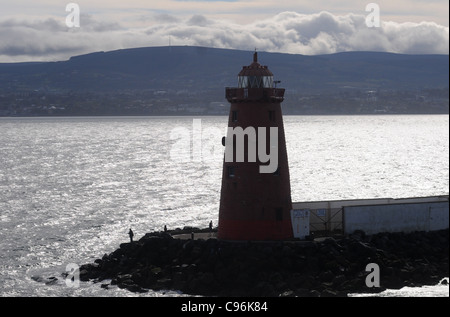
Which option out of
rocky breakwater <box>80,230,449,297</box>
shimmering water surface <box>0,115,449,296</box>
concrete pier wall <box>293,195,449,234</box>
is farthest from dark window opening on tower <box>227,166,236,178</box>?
shimmering water surface <box>0,115,449,296</box>

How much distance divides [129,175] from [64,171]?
389 inches

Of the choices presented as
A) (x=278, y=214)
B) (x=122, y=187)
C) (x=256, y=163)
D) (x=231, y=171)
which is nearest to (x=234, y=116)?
(x=256, y=163)

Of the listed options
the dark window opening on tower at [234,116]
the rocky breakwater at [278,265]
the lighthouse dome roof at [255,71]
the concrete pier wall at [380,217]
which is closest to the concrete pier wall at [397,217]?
the concrete pier wall at [380,217]

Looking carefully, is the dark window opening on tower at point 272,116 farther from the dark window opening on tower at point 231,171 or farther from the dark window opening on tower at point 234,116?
the dark window opening on tower at point 231,171

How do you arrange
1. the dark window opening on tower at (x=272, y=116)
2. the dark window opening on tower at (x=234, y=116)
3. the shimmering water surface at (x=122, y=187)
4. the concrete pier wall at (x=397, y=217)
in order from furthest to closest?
1. the shimmering water surface at (x=122, y=187)
2. the concrete pier wall at (x=397, y=217)
3. the dark window opening on tower at (x=234, y=116)
4. the dark window opening on tower at (x=272, y=116)

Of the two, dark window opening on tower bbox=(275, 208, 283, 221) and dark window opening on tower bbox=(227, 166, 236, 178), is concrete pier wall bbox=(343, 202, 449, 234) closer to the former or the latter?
dark window opening on tower bbox=(275, 208, 283, 221)

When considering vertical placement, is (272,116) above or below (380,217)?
above

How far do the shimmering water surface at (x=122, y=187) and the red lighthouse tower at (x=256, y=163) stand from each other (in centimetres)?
666

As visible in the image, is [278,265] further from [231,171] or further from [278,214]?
[231,171]

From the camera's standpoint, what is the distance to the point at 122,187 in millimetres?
84250

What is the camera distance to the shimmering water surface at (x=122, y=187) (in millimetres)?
47469

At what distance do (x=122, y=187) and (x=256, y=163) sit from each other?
48.1 m

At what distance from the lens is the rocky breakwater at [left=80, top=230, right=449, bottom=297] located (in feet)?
116
